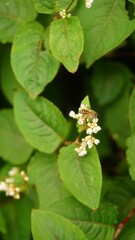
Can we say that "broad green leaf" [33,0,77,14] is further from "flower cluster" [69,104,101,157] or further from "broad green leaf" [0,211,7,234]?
"broad green leaf" [0,211,7,234]

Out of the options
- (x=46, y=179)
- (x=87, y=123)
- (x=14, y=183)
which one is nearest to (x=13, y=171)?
(x=14, y=183)

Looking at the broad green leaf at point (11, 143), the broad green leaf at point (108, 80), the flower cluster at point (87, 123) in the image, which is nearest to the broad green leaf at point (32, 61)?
the flower cluster at point (87, 123)

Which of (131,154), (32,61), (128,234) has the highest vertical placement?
(32,61)

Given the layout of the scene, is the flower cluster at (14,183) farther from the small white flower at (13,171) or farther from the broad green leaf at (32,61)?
the broad green leaf at (32,61)

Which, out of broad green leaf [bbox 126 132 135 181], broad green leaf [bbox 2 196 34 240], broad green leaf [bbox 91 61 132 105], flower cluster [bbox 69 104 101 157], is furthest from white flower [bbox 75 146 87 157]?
broad green leaf [bbox 91 61 132 105]

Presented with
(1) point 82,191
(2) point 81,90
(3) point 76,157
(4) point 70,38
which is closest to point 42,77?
(4) point 70,38

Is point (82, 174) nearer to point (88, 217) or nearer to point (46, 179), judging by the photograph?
point (88, 217)
